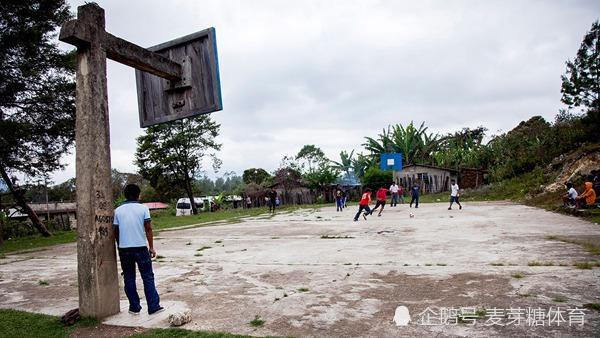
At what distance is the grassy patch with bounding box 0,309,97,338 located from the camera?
12.9ft

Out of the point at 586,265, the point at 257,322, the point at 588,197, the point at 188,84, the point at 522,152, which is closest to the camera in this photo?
the point at 257,322

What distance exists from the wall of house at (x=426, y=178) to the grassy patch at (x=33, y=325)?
1205 inches

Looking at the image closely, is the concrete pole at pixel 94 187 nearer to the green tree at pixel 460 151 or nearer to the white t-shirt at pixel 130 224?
the white t-shirt at pixel 130 224

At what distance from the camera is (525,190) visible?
70.4 ft

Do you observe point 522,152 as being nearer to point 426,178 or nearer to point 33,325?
point 426,178

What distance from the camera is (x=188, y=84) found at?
5418 mm

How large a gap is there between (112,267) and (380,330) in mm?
3128

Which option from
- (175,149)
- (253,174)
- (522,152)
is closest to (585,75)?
(522,152)

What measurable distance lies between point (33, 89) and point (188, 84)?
1122 centimetres

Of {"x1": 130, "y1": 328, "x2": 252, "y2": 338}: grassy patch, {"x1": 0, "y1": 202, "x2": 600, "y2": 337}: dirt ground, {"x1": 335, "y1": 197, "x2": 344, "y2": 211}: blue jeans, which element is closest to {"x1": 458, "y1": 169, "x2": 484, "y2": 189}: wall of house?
{"x1": 335, "y1": 197, "x2": 344, "y2": 211}: blue jeans

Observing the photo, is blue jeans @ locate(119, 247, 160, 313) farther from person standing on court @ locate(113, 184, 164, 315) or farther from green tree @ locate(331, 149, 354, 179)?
green tree @ locate(331, 149, 354, 179)

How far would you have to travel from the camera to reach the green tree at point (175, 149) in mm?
33812

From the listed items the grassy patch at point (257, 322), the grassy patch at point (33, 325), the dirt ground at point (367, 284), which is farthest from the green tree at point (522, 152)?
the grassy patch at point (33, 325)

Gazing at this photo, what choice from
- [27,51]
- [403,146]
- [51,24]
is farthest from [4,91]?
[403,146]
